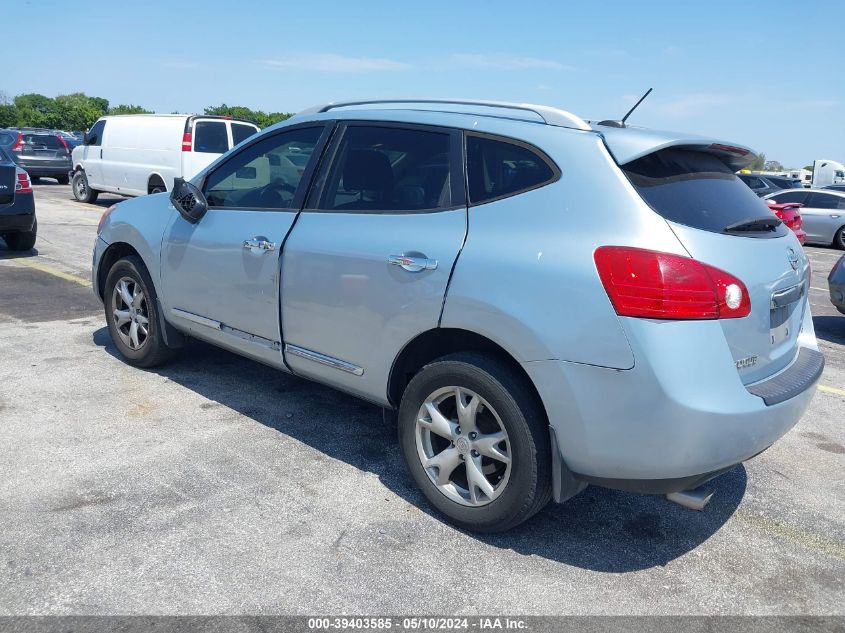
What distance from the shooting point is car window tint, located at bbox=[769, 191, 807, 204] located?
59.6 ft

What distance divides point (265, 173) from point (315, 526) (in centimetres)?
209

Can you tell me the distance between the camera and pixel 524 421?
119 inches

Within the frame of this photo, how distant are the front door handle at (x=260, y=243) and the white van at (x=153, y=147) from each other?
964 centimetres

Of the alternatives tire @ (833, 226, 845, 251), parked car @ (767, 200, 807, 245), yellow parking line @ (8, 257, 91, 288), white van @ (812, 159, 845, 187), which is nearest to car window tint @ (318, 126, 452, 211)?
yellow parking line @ (8, 257, 91, 288)

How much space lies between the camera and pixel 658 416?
9.07 feet

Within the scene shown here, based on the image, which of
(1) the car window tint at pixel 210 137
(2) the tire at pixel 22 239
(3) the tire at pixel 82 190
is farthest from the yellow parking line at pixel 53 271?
(3) the tire at pixel 82 190

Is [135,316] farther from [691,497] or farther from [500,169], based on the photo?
[691,497]

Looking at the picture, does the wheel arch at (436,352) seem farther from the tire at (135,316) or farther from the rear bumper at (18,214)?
the rear bumper at (18,214)

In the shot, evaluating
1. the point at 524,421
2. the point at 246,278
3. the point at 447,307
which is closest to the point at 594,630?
the point at 524,421

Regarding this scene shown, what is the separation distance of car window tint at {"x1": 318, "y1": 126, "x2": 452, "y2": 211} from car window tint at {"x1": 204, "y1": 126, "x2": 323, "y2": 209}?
29 centimetres

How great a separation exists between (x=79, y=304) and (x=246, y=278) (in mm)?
3968

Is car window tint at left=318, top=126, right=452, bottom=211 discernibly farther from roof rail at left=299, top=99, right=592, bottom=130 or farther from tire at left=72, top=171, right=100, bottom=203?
tire at left=72, top=171, right=100, bottom=203

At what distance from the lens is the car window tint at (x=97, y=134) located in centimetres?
1672

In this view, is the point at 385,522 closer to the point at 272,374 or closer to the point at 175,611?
the point at 175,611
